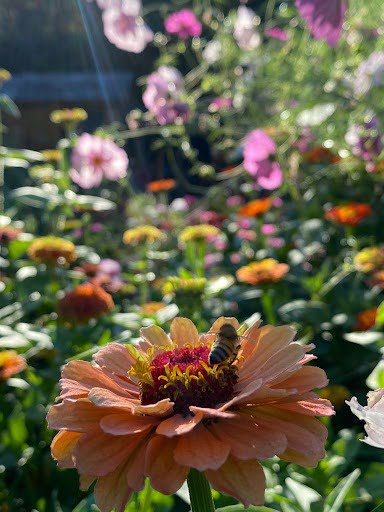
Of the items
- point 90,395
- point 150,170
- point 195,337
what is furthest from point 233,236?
point 150,170

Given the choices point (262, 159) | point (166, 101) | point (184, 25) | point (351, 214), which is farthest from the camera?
point (184, 25)

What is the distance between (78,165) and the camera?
1.68m

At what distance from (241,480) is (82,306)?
2.41 ft

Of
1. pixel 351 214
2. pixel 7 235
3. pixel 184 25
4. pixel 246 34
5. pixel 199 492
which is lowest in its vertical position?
pixel 199 492

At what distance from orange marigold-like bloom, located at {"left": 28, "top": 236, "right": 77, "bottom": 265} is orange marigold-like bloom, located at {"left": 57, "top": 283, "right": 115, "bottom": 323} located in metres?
0.14

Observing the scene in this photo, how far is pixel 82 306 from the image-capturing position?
1.07m

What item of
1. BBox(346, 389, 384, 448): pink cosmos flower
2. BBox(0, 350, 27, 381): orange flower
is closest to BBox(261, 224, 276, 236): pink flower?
BBox(0, 350, 27, 381): orange flower

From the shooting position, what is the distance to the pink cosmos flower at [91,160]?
1.68 m

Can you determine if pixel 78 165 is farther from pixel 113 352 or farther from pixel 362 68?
pixel 113 352

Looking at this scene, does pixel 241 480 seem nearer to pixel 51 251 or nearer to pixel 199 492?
pixel 199 492

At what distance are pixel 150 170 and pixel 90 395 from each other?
3.81m

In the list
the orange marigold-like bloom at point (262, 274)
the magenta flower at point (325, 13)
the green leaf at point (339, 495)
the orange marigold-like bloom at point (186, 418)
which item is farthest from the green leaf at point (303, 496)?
the orange marigold-like bloom at point (262, 274)

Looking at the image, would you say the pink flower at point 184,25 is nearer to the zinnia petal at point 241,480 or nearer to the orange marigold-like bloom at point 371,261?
the orange marigold-like bloom at point 371,261

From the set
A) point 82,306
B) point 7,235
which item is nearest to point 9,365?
point 82,306
